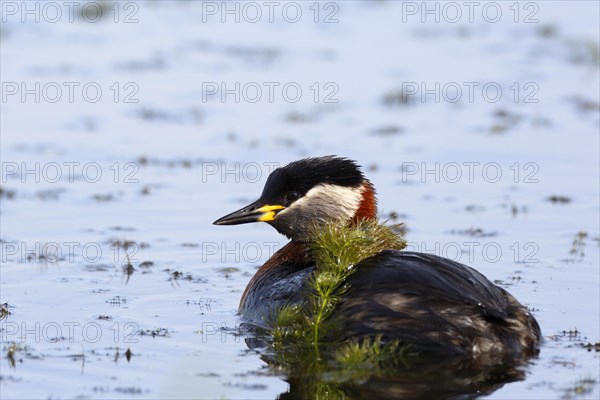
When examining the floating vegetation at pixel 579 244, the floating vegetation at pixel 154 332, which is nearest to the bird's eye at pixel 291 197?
the floating vegetation at pixel 154 332

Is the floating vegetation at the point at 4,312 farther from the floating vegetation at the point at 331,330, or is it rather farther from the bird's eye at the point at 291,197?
the bird's eye at the point at 291,197

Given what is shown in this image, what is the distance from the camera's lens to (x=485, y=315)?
791 cm

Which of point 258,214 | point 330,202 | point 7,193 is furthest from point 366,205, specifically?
point 7,193

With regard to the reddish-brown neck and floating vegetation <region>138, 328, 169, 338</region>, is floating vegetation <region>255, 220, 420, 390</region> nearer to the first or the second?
the reddish-brown neck

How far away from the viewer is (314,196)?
30.9 ft

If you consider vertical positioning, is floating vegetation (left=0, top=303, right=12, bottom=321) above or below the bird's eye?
below

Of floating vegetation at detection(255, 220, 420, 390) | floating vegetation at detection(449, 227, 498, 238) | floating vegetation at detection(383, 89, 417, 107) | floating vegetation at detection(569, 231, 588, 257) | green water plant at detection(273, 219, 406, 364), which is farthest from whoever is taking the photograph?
floating vegetation at detection(383, 89, 417, 107)

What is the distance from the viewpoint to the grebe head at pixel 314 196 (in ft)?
30.8

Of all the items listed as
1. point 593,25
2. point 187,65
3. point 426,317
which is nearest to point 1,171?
point 187,65

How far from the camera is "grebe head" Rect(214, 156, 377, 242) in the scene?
9391mm

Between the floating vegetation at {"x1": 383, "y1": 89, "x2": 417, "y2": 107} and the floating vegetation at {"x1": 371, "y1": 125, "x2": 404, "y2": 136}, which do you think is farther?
the floating vegetation at {"x1": 383, "y1": 89, "x2": 417, "y2": 107}

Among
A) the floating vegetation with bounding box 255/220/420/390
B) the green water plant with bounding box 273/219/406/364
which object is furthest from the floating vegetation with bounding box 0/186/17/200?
the green water plant with bounding box 273/219/406/364

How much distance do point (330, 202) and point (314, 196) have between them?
0.13 metres

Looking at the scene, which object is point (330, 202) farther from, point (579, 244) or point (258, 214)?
point (579, 244)
